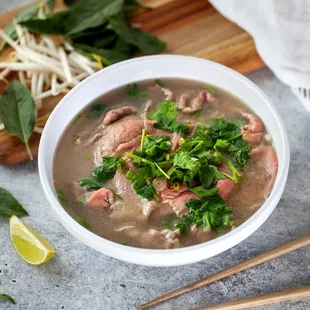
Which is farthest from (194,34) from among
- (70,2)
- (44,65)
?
(44,65)

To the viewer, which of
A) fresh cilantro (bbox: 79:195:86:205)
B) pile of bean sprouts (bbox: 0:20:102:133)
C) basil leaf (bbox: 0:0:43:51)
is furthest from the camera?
basil leaf (bbox: 0:0:43:51)

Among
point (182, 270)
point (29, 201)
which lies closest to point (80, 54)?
point (29, 201)

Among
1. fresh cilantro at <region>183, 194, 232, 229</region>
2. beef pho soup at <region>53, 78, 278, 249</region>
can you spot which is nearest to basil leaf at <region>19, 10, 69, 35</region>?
beef pho soup at <region>53, 78, 278, 249</region>

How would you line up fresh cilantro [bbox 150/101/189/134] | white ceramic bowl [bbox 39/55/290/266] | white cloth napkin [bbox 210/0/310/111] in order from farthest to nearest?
1. white cloth napkin [bbox 210/0/310/111]
2. fresh cilantro [bbox 150/101/189/134]
3. white ceramic bowl [bbox 39/55/290/266]

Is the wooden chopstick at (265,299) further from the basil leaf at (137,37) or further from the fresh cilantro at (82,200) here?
the basil leaf at (137,37)

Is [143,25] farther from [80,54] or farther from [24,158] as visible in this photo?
[24,158]

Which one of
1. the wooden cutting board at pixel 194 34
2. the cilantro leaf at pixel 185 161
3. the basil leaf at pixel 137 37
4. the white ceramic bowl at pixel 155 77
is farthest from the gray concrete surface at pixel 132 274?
the basil leaf at pixel 137 37

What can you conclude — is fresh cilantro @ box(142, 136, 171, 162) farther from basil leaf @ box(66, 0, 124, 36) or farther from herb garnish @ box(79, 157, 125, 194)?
basil leaf @ box(66, 0, 124, 36)
